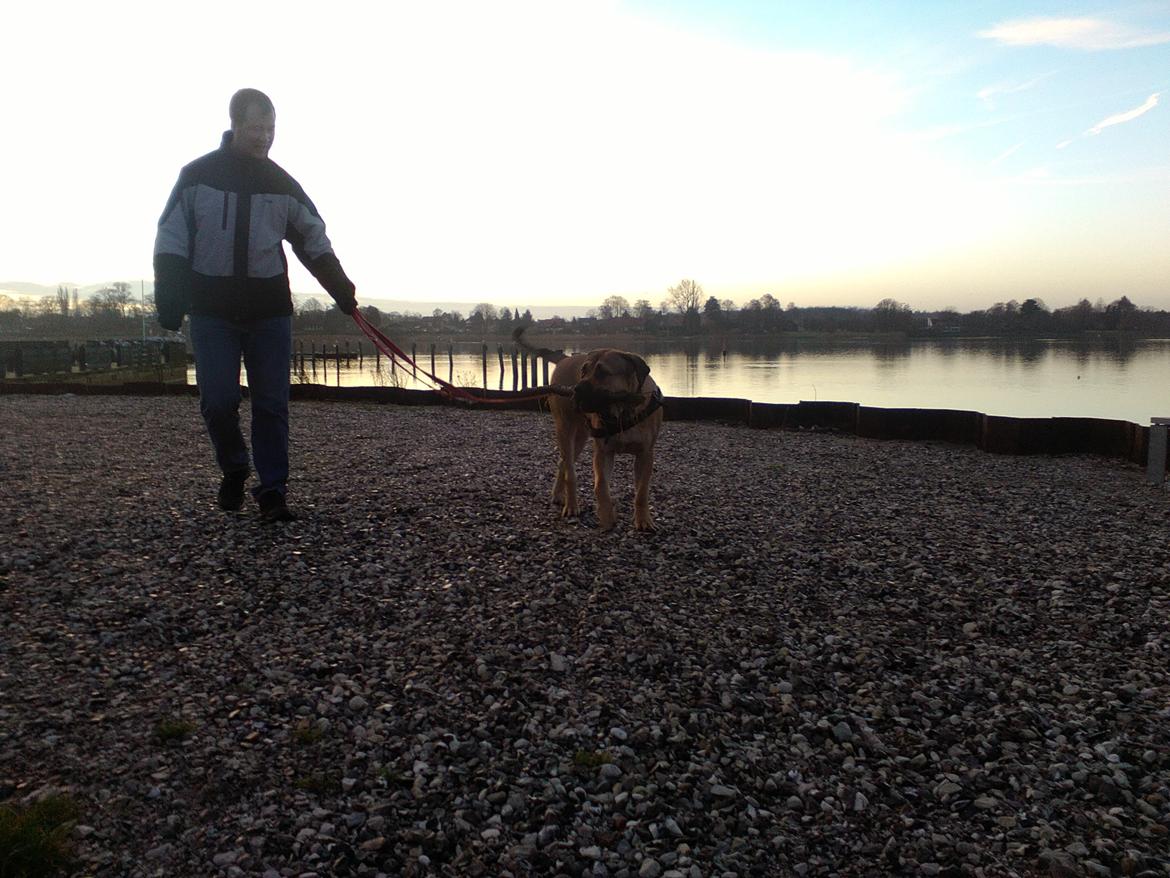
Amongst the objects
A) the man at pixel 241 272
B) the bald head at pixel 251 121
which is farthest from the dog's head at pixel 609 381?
the bald head at pixel 251 121

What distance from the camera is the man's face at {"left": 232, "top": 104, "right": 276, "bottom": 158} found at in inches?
198

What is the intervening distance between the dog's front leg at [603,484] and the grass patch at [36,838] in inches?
148

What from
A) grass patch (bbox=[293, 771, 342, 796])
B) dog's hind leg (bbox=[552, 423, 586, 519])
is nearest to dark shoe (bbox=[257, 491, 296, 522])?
dog's hind leg (bbox=[552, 423, 586, 519])

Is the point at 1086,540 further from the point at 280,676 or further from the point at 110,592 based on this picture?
the point at 110,592

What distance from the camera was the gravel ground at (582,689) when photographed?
7.57 feet

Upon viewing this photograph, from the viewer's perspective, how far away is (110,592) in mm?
4039

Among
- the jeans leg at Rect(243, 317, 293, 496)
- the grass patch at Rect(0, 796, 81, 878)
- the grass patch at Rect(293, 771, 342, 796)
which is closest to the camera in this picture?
the grass patch at Rect(0, 796, 81, 878)

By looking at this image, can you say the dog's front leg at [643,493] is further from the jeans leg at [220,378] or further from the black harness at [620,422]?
the jeans leg at [220,378]

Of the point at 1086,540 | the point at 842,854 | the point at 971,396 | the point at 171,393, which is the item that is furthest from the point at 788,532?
the point at 971,396

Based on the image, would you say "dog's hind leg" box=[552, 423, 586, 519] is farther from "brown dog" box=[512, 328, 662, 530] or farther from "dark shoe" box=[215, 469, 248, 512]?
"dark shoe" box=[215, 469, 248, 512]

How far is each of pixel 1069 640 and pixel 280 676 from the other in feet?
12.3

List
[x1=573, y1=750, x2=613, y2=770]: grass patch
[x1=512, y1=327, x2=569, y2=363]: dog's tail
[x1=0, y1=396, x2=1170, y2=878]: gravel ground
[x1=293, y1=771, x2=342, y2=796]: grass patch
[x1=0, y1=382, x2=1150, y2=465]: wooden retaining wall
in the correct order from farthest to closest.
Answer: [x1=0, y1=382, x2=1150, y2=465]: wooden retaining wall, [x1=512, y1=327, x2=569, y2=363]: dog's tail, [x1=573, y1=750, x2=613, y2=770]: grass patch, [x1=293, y1=771, x2=342, y2=796]: grass patch, [x1=0, y1=396, x2=1170, y2=878]: gravel ground

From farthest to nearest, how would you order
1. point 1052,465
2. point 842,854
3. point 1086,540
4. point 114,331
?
point 114,331 → point 1052,465 → point 1086,540 → point 842,854

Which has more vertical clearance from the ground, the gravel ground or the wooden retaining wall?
the wooden retaining wall
